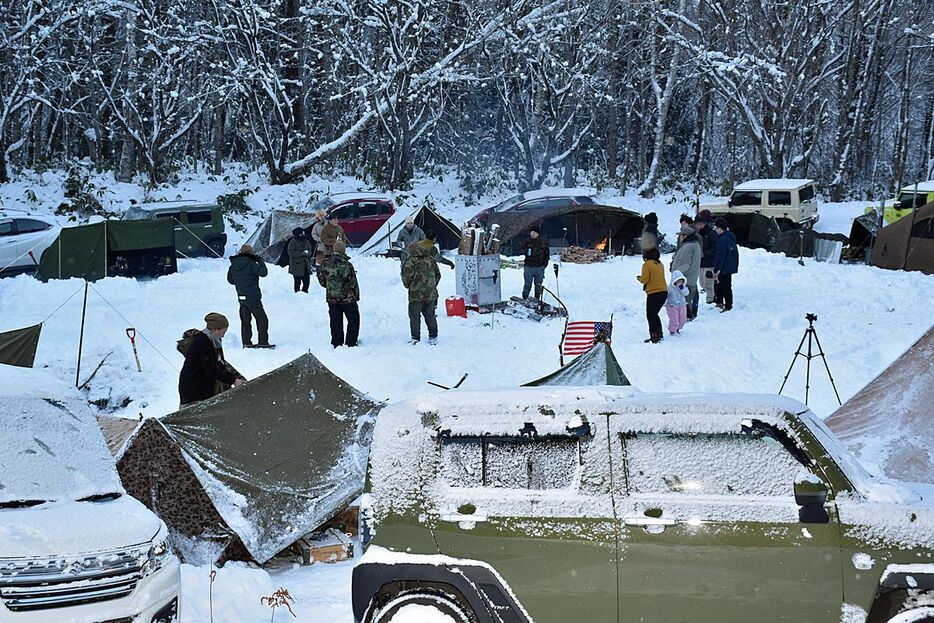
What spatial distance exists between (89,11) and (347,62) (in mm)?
9360

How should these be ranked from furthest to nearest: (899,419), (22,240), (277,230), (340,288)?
(277,230) < (22,240) < (340,288) < (899,419)

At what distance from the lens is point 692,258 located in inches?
563

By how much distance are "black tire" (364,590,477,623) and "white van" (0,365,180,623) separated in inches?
49.7

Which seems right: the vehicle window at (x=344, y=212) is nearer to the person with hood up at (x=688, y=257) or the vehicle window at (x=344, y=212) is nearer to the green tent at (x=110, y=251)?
the green tent at (x=110, y=251)

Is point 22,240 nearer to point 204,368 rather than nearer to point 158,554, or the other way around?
point 204,368

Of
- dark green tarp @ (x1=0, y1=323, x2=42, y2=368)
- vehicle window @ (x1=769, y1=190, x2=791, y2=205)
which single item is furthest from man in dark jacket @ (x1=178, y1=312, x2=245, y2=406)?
Answer: vehicle window @ (x1=769, y1=190, x2=791, y2=205)

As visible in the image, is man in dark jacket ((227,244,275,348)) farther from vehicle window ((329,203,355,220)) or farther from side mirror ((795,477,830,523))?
vehicle window ((329,203,355,220))

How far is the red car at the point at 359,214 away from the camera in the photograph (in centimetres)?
2525

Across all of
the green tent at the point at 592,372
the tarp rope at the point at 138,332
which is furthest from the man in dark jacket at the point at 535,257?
the green tent at the point at 592,372

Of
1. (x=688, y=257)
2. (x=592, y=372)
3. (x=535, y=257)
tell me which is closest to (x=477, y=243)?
(x=535, y=257)

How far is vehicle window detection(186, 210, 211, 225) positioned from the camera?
23.2 m

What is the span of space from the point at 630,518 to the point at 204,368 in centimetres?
513

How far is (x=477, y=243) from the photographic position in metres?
16.0

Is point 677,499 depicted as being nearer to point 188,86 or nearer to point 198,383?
point 198,383
